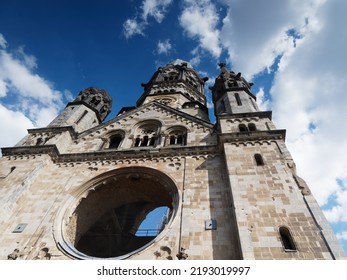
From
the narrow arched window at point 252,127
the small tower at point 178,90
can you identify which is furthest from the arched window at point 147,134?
the narrow arched window at point 252,127

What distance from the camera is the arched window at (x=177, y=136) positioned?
14.4 meters

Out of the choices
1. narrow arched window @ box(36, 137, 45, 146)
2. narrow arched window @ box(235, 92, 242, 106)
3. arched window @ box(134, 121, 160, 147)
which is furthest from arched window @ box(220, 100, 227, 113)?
narrow arched window @ box(36, 137, 45, 146)

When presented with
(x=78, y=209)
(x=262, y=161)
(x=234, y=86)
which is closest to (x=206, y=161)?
(x=262, y=161)

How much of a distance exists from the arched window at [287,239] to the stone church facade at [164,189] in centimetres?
3

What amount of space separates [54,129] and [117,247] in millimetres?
7812

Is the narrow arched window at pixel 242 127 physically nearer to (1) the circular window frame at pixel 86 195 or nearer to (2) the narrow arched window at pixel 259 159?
(2) the narrow arched window at pixel 259 159

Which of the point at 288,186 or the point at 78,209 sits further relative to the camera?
the point at 78,209

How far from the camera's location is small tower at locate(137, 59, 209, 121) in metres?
21.8

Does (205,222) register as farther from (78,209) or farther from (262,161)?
(78,209)

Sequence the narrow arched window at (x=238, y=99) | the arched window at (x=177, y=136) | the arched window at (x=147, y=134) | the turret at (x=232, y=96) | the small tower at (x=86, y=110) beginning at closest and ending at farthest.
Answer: the arched window at (x=177, y=136) < the arched window at (x=147, y=134) < the turret at (x=232, y=96) < the narrow arched window at (x=238, y=99) < the small tower at (x=86, y=110)

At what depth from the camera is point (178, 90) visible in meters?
26.2

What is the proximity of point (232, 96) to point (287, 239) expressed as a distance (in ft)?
35.6

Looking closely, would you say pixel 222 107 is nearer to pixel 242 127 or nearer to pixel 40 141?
pixel 242 127

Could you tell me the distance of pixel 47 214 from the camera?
10047 mm
